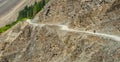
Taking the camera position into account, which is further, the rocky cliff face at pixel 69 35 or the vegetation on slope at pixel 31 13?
the vegetation on slope at pixel 31 13

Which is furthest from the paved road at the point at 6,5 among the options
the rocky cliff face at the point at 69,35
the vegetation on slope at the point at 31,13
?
the rocky cliff face at the point at 69,35

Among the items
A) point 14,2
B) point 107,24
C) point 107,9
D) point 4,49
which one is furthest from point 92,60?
point 14,2

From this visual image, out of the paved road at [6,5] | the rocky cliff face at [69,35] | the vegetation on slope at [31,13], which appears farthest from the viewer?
the paved road at [6,5]

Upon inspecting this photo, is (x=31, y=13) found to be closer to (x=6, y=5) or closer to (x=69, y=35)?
(x=6, y=5)

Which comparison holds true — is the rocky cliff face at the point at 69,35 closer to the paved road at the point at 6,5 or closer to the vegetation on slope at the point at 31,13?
the vegetation on slope at the point at 31,13

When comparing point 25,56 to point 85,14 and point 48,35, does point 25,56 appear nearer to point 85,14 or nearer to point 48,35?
point 48,35

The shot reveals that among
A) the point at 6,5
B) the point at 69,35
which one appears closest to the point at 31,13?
the point at 6,5
